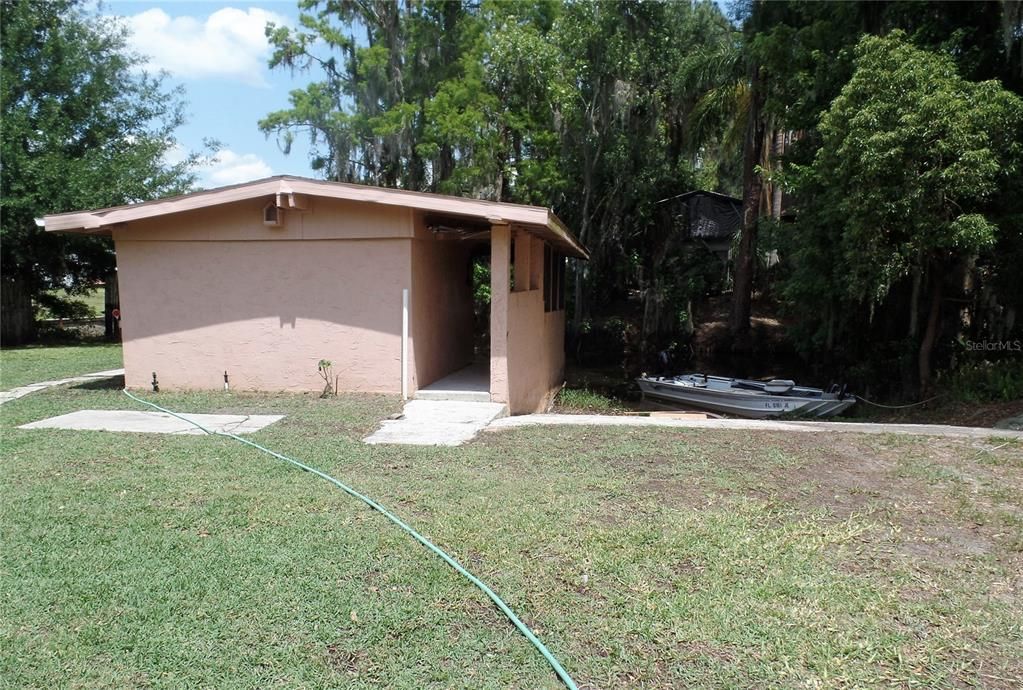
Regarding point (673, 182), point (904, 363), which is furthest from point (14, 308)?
point (904, 363)

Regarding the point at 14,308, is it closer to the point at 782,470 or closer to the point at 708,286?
the point at 708,286

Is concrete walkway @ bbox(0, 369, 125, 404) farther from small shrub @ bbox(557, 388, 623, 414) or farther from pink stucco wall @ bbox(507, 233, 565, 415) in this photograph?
small shrub @ bbox(557, 388, 623, 414)

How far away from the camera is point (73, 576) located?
417 cm

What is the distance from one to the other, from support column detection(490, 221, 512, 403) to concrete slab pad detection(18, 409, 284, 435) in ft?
9.46

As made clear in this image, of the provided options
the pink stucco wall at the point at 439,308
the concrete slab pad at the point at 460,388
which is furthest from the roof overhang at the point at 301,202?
the concrete slab pad at the point at 460,388

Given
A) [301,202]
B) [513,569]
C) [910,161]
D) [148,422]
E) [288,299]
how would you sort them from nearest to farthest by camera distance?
[513,569]
[148,422]
[301,202]
[910,161]
[288,299]

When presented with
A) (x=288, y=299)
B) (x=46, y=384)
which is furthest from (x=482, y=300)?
(x=46, y=384)

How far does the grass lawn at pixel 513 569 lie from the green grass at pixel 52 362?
713 cm

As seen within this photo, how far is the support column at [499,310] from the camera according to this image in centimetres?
990

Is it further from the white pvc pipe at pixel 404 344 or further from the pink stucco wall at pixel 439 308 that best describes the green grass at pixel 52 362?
the pink stucco wall at pixel 439 308

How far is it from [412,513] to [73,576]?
209cm

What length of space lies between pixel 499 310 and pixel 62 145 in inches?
634

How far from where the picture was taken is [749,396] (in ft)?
48.3

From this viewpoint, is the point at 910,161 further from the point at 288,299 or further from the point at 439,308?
the point at 288,299
